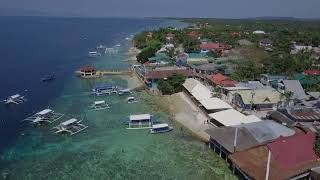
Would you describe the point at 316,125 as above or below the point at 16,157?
above

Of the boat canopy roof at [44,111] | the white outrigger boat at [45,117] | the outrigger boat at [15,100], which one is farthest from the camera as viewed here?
the outrigger boat at [15,100]

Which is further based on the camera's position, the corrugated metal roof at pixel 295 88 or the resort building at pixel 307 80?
the resort building at pixel 307 80

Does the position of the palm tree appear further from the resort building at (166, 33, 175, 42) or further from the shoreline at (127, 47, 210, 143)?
the resort building at (166, 33, 175, 42)

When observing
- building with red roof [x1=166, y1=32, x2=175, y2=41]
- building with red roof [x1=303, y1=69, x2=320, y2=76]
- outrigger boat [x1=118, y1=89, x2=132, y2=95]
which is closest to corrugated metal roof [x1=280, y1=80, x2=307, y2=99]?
building with red roof [x1=303, y1=69, x2=320, y2=76]

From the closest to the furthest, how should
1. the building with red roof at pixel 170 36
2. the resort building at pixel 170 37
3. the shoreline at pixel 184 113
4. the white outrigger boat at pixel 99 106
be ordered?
the shoreline at pixel 184 113, the white outrigger boat at pixel 99 106, the resort building at pixel 170 37, the building with red roof at pixel 170 36

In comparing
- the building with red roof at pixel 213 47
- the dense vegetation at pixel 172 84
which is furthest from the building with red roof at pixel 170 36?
the dense vegetation at pixel 172 84

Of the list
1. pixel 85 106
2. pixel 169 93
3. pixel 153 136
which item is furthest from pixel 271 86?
pixel 85 106

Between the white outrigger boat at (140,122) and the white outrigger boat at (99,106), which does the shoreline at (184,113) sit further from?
the white outrigger boat at (99,106)

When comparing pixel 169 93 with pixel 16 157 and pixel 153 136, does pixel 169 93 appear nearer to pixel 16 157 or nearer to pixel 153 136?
pixel 153 136
